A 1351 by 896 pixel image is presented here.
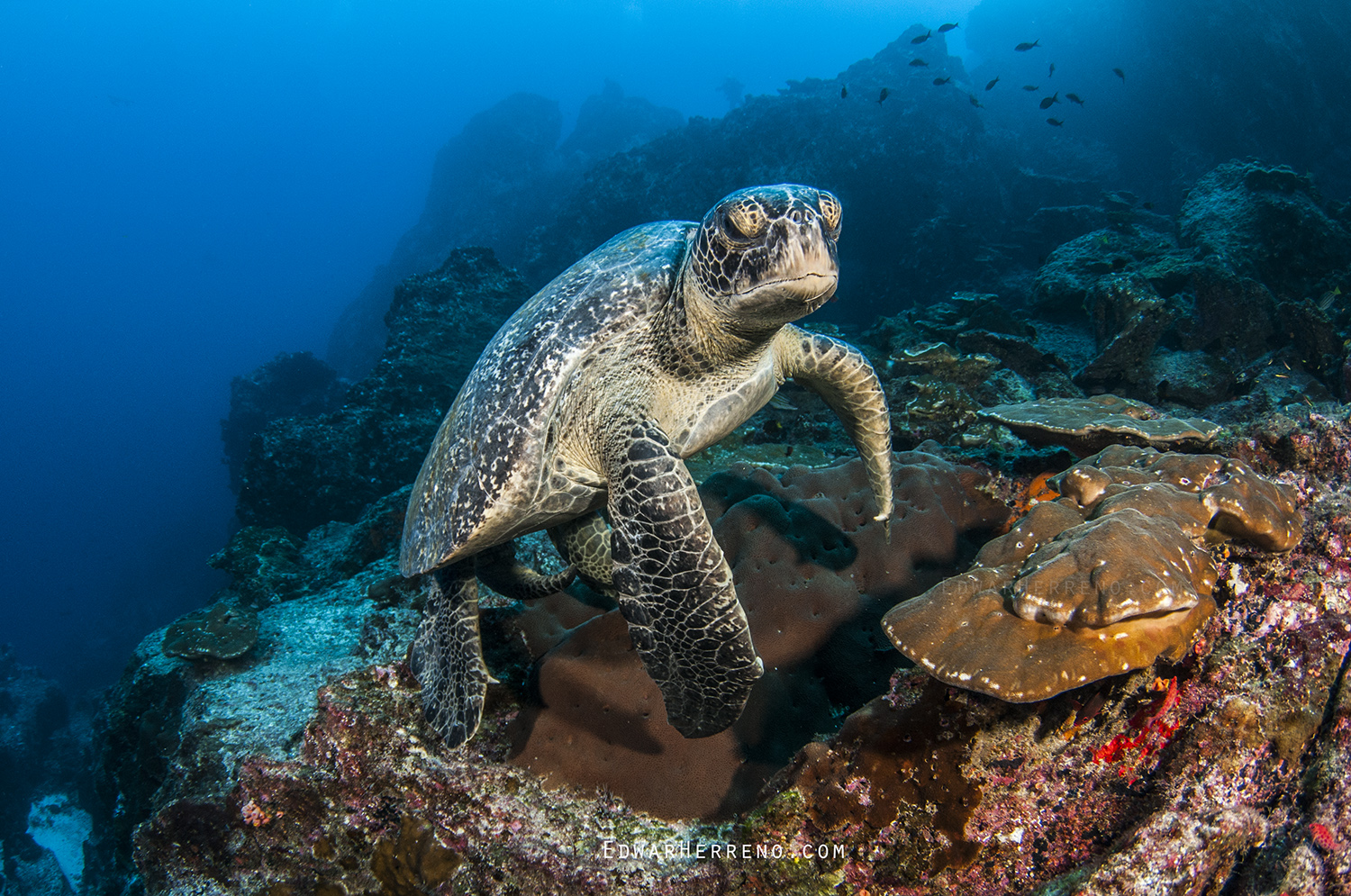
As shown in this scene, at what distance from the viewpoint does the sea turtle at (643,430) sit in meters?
2.19

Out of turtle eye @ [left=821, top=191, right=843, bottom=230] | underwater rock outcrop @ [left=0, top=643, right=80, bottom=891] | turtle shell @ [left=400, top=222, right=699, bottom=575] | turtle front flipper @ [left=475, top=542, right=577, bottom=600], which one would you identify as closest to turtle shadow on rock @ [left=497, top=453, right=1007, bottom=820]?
turtle front flipper @ [left=475, top=542, right=577, bottom=600]

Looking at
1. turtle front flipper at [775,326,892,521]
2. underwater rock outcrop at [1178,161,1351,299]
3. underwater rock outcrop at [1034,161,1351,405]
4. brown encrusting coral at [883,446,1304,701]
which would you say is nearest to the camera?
brown encrusting coral at [883,446,1304,701]

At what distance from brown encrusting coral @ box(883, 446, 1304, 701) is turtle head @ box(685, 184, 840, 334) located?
120cm

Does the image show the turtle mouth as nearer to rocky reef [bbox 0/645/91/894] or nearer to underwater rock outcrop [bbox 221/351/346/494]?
rocky reef [bbox 0/645/91/894]

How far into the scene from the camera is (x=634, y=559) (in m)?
2.28

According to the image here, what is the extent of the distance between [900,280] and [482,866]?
17970 mm

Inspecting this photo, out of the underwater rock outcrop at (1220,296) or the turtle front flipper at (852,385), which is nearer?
the turtle front flipper at (852,385)

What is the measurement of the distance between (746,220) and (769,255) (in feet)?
0.62

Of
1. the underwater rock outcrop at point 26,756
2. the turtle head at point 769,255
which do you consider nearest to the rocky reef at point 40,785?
the underwater rock outcrop at point 26,756

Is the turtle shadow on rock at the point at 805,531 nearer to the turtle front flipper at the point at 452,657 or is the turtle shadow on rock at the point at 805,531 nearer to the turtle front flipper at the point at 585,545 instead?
the turtle front flipper at the point at 585,545

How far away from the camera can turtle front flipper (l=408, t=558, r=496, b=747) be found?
8.66 ft

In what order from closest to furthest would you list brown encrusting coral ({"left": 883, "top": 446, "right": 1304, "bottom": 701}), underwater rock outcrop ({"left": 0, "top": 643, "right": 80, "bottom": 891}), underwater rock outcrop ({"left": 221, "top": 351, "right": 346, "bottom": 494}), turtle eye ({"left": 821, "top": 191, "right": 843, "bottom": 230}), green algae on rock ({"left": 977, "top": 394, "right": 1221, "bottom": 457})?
1. brown encrusting coral ({"left": 883, "top": 446, "right": 1304, "bottom": 701})
2. turtle eye ({"left": 821, "top": 191, "right": 843, "bottom": 230})
3. green algae on rock ({"left": 977, "top": 394, "right": 1221, "bottom": 457})
4. underwater rock outcrop ({"left": 0, "top": 643, "right": 80, "bottom": 891})
5. underwater rock outcrop ({"left": 221, "top": 351, "right": 346, "bottom": 494})

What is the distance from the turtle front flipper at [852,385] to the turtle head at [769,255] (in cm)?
67

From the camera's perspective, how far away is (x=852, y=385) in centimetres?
318
